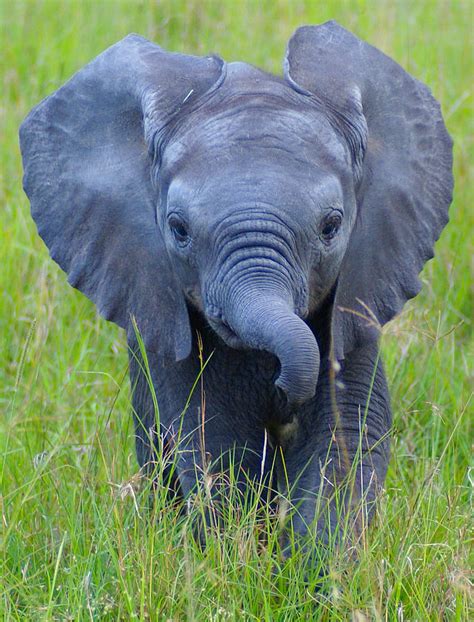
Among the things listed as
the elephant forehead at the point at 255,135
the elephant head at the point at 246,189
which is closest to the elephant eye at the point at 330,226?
the elephant head at the point at 246,189

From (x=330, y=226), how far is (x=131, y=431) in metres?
1.37

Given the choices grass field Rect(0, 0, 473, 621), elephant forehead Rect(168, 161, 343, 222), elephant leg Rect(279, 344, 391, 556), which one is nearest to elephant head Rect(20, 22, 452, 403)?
elephant forehead Rect(168, 161, 343, 222)

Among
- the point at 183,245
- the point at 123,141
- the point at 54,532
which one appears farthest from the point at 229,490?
the point at 123,141

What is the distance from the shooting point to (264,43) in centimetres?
738

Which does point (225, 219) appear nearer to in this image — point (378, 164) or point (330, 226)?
point (330, 226)

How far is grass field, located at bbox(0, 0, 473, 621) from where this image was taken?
135 inches

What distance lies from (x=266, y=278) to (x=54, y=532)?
1.04 m

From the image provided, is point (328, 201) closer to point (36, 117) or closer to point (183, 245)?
point (183, 245)

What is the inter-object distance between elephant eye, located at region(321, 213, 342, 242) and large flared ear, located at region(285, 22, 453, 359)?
0.25m

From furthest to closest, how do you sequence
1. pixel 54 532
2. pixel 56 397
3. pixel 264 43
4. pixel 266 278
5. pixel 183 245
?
pixel 264 43 → pixel 56 397 → pixel 54 532 → pixel 183 245 → pixel 266 278

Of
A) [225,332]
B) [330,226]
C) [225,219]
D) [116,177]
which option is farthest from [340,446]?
[116,177]

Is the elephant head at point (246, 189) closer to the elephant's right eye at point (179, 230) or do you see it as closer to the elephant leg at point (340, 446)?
the elephant's right eye at point (179, 230)

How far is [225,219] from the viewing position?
341cm

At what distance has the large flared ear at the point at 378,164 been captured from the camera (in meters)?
3.83
